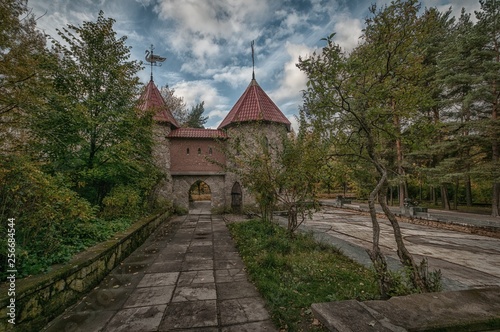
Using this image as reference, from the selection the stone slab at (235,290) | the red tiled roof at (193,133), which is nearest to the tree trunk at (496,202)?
the stone slab at (235,290)

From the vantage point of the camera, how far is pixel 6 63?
3.99 meters

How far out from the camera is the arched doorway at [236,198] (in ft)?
53.6

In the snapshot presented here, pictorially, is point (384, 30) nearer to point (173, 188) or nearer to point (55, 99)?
point (55, 99)

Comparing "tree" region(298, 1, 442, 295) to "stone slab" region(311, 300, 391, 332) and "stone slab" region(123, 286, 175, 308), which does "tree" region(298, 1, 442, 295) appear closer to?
"stone slab" region(311, 300, 391, 332)

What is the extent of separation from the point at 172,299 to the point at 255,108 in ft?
45.0

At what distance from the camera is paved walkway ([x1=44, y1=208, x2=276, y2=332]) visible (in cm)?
299

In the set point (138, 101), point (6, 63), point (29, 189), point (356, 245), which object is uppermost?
point (138, 101)

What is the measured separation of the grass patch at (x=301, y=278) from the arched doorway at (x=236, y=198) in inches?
390

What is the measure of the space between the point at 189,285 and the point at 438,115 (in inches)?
855

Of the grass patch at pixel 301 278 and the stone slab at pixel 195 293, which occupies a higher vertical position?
the grass patch at pixel 301 278

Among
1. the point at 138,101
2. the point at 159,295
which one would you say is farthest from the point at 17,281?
the point at 138,101

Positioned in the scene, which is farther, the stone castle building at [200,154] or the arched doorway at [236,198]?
the arched doorway at [236,198]

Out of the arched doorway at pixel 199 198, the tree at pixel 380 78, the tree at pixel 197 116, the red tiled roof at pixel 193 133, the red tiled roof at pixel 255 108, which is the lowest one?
the arched doorway at pixel 199 198

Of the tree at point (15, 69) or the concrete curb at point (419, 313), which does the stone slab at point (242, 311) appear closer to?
the concrete curb at point (419, 313)
